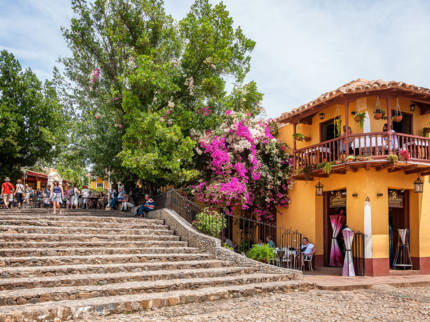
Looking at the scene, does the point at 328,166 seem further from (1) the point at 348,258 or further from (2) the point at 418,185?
(2) the point at 418,185

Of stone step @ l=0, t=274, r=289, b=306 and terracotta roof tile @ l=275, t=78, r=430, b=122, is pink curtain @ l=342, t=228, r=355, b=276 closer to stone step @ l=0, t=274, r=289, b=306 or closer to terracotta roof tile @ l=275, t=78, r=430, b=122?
stone step @ l=0, t=274, r=289, b=306

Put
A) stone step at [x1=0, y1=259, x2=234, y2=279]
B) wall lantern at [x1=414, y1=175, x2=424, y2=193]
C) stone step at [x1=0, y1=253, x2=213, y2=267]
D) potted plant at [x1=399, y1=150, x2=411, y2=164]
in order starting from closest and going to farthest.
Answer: stone step at [x1=0, y1=259, x2=234, y2=279] → stone step at [x1=0, y1=253, x2=213, y2=267] → potted plant at [x1=399, y1=150, x2=411, y2=164] → wall lantern at [x1=414, y1=175, x2=424, y2=193]

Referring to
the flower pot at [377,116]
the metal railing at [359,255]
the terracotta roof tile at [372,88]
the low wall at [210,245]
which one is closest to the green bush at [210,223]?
the low wall at [210,245]

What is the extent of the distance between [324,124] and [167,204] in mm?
6555

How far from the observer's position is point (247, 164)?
14.2m

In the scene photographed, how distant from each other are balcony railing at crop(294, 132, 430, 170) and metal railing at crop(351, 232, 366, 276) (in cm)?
248

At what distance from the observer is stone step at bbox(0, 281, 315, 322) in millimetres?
5177

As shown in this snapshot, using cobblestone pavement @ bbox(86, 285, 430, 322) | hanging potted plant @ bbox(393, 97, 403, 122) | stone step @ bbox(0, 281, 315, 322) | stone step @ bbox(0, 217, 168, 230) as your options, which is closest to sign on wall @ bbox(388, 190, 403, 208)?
hanging potted plant @ bbox(393, 97, 403, 122)

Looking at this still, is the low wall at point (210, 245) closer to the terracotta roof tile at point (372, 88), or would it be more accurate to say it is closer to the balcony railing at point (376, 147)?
the balcony railing at point (376, 147)

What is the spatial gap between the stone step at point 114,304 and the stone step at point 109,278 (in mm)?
740

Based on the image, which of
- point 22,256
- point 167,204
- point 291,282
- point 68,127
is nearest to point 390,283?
point 291,282

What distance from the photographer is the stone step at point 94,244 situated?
27.4ft

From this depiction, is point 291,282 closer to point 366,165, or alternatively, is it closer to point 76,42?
point 366,165

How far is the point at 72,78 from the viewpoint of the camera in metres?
17.6
